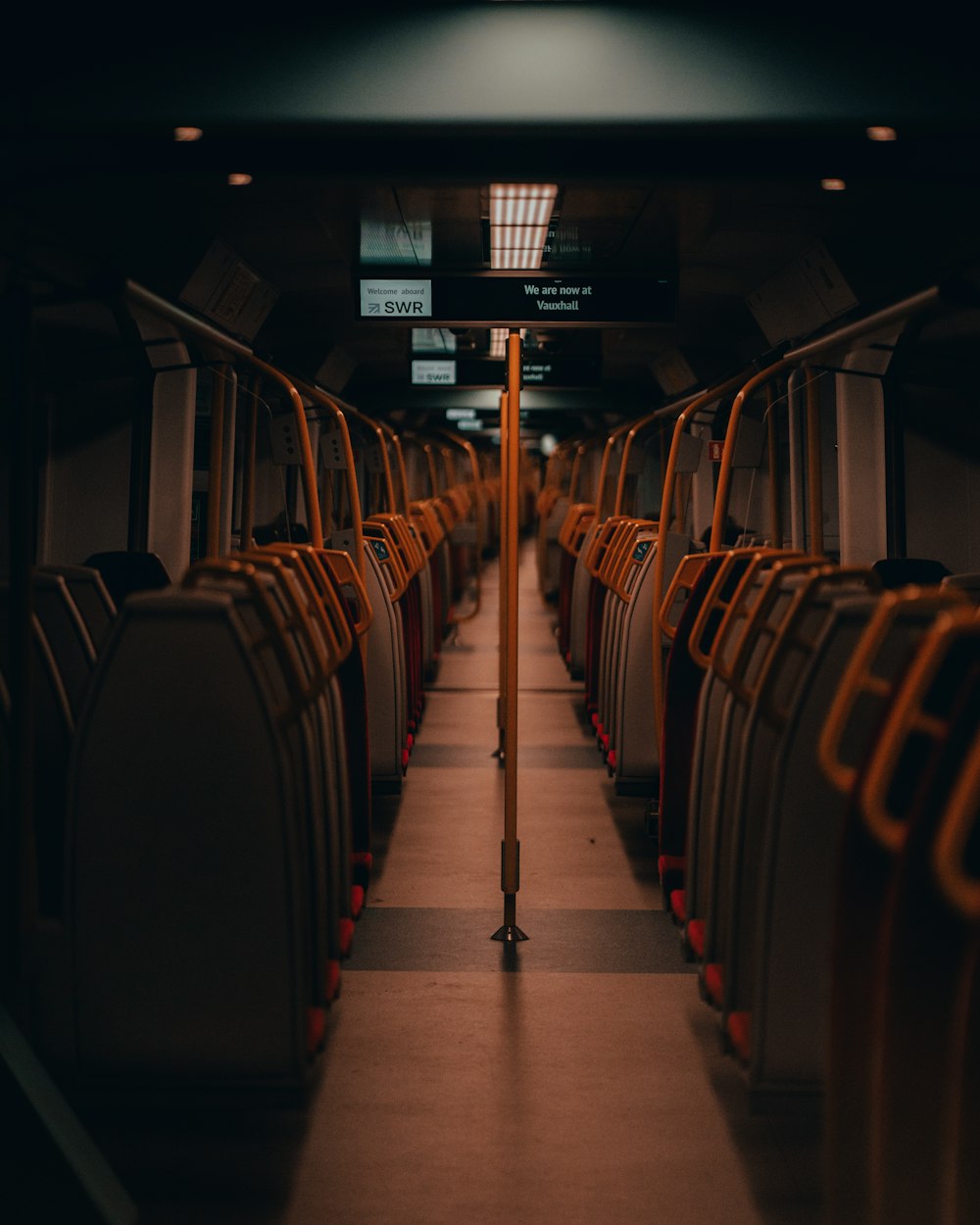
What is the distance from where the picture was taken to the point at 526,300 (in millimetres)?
4699

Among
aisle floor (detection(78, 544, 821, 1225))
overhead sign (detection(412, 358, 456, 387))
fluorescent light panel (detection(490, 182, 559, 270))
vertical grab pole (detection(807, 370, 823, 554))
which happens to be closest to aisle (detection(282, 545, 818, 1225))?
aisle floor (detection(78, 544, 821, 1225))

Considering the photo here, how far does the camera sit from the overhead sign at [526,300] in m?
4.67

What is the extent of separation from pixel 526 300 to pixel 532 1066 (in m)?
2.88

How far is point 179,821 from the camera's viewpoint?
2449 millimetres

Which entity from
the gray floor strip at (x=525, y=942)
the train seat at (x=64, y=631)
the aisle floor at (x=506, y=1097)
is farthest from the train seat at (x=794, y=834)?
the train seat at (x=64, y=631)

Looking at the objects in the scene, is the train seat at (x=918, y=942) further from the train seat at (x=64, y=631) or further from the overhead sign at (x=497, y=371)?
the overhead sign at (x=497, y=371)

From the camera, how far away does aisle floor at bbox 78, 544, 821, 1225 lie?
251cm

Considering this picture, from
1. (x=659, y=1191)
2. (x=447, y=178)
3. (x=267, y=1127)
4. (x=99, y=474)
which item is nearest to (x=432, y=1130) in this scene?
(x=267, y=1127)

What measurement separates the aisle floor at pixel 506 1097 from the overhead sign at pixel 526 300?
2227 millimetres

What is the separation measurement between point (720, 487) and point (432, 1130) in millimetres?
2524

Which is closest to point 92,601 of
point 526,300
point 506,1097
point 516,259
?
point 506,1097

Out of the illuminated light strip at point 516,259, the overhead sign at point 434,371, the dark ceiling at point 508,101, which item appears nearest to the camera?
the dark ceiling at point 508,101

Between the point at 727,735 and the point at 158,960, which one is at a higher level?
the point at 727,735

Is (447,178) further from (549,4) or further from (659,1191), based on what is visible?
(659,1191)
